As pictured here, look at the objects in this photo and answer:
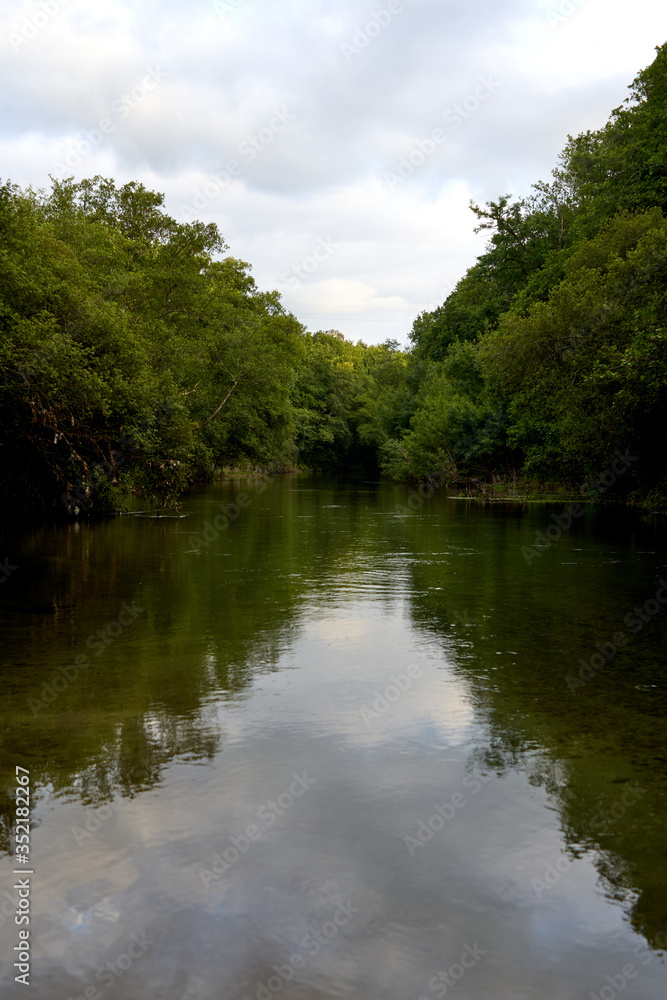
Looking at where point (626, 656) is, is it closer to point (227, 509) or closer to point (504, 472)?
point (227, 509)

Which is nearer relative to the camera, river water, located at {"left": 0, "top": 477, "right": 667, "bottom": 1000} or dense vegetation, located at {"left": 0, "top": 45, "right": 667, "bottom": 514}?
river water, located at {"left": 0, "top": 477, "right": 667, "bottom": 1000}

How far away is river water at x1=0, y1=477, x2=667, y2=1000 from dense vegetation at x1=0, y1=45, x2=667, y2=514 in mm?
10634

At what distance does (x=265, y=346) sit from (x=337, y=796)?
48936mm

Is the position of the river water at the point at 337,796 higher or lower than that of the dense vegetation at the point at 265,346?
lower

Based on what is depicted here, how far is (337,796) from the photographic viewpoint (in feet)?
19.4

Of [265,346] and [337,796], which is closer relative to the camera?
[337,796]

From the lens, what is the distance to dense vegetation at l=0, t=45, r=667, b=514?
2412cm

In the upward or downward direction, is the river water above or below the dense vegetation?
below

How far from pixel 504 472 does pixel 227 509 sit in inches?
878

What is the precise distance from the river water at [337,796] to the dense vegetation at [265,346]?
10634mm

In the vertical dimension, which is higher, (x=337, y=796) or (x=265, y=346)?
(x=265, y=346)

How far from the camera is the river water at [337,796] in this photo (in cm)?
409

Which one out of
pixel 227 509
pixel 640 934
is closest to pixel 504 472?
pixel 227 509

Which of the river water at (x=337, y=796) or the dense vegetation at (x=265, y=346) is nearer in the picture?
the river water at (x=337, y=796)
